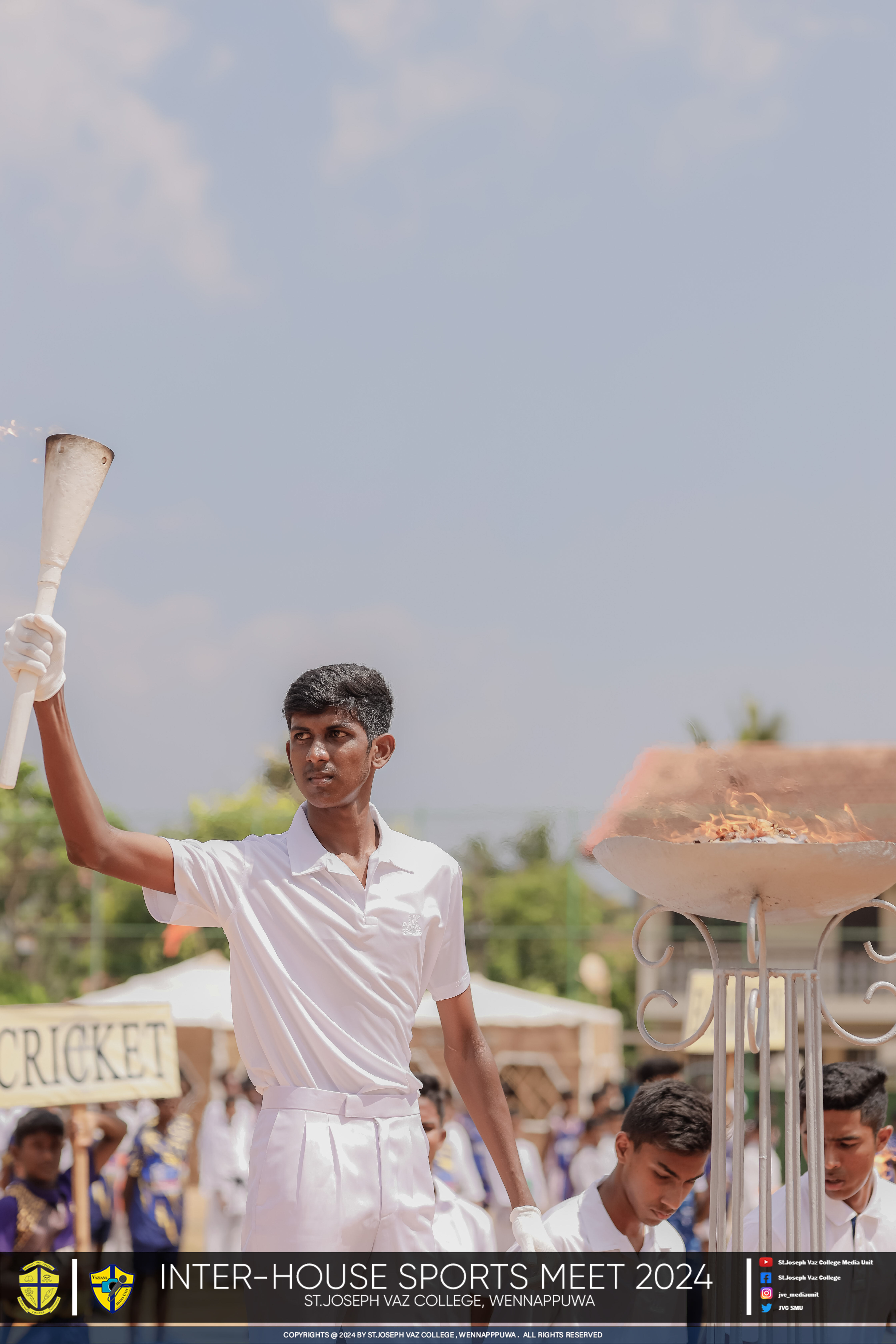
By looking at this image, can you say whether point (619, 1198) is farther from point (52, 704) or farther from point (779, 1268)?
point (52, 704)

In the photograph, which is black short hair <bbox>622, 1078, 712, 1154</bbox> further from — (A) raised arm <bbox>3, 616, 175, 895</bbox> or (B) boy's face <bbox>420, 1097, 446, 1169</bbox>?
(A) raised arm <bbox>3, 616, 175, 895</bbox>

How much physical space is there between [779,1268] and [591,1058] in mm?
18322

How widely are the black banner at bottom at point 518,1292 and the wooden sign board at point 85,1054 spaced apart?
2812mm

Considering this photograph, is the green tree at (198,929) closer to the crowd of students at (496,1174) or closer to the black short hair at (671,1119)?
the crowd of students at (496,1174)

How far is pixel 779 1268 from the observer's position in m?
3.07

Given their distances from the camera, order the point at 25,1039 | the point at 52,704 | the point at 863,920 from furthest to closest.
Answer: the point at 863,920 → the point at 25,1039 → the point at 52,704

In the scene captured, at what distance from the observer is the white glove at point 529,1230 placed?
316 cm

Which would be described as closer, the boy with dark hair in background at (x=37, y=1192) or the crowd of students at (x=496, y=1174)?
the crowd of students at (x=496, y=1174)

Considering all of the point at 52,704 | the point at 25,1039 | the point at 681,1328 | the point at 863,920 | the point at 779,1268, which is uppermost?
the point at 863,920

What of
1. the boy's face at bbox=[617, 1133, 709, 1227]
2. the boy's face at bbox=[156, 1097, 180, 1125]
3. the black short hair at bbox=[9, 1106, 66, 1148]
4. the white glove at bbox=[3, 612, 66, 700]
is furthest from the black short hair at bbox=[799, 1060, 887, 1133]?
the boy's face at bbox=[156, 1097, 180, 1125]

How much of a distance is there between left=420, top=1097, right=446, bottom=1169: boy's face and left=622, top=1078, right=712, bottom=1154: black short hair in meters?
1.11

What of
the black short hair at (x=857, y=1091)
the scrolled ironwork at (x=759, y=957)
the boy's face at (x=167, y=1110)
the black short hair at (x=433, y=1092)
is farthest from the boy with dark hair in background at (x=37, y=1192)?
the scrolled ironwork at (x=759, y=957)

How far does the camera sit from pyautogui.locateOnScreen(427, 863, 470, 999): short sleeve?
315cm

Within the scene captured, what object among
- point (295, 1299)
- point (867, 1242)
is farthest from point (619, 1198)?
point (295, 1299)
